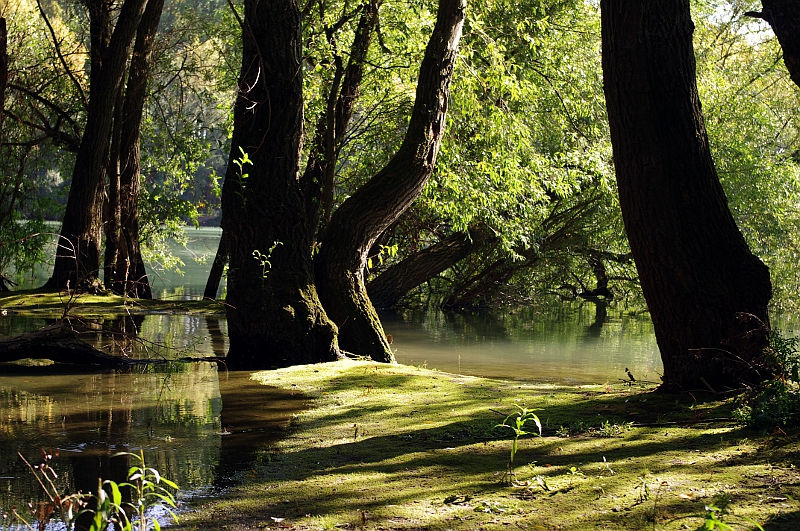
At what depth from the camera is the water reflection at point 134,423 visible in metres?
4.46

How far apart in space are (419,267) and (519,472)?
51.9 ft

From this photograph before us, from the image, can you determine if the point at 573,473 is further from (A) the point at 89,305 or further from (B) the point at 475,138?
(A) the point at 89,305

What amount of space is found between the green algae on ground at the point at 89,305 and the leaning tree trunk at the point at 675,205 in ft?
29.3

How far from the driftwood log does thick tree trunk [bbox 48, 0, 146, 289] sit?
24.1 feet

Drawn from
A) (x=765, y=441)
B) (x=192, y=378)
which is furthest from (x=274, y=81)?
(x=765, y=441)

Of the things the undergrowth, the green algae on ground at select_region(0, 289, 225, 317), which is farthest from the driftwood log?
the undergrowth

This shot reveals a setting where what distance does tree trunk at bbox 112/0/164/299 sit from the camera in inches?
671

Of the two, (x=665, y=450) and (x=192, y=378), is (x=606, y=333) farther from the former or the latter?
(x=665, y=450)

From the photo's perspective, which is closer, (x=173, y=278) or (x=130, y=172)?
(x=130, y=172)

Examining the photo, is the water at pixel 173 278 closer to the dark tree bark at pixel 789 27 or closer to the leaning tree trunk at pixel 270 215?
the leaning tree trunk at pixel 270 215

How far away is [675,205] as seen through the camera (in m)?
6.20

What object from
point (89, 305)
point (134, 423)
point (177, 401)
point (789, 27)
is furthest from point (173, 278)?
point (789, 27)

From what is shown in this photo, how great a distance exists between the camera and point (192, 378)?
7996mm

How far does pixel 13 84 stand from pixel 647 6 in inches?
591
